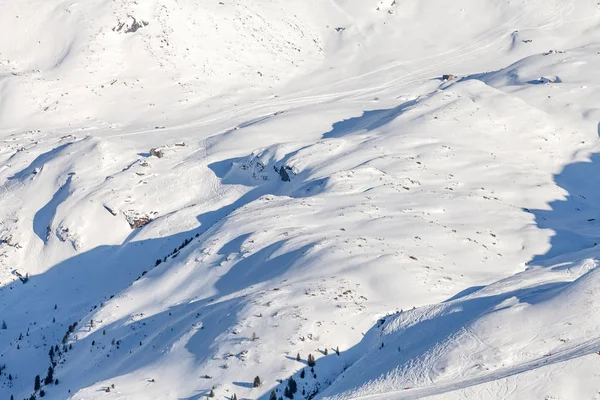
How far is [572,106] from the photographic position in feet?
228

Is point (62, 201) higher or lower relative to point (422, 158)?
lower

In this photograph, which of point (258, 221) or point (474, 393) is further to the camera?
point (258, 221)

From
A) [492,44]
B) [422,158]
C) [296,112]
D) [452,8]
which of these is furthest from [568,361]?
[452,8]

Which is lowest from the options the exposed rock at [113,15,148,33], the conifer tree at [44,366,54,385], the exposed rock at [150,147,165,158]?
the conifer tree at [44,366,54,385]

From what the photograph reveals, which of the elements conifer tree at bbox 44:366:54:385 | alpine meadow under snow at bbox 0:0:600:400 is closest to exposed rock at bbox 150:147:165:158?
alpine meadow under snow at bbox 0:0:600:400

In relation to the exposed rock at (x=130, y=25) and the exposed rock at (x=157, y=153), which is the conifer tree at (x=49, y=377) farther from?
the exposed rock at (x=130, y=25)

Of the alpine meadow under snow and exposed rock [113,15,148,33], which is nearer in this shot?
the alpine meadow under snow

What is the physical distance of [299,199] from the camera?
55.1 m

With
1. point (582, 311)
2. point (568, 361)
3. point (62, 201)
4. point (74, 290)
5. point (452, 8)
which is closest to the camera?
point (568, 361)

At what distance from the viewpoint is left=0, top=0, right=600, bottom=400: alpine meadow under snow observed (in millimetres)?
34656

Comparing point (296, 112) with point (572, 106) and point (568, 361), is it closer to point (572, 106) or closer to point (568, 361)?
point (572, 106)

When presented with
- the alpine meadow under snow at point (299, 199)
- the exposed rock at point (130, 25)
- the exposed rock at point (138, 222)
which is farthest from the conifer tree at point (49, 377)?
the exposed rock at point (130, 25)

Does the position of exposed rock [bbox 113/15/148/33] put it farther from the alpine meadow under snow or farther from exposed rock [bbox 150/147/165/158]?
exposed rock [bbox 150/147/165/158]

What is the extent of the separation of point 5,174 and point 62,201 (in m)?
8.77
